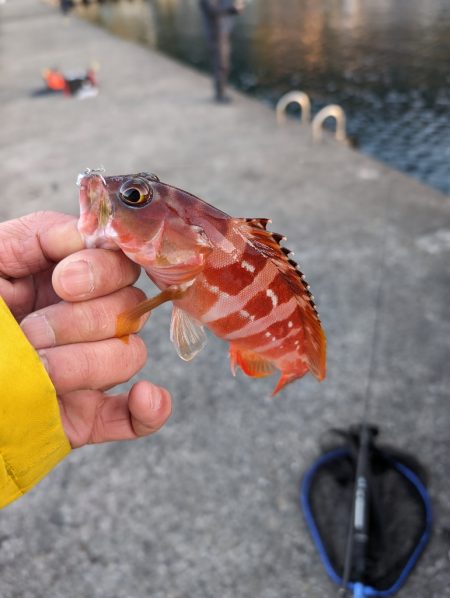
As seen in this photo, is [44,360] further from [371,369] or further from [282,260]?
[371,369]

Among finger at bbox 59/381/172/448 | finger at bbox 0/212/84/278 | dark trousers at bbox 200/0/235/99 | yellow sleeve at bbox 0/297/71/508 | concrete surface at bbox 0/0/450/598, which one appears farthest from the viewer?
dark trousers at bbox 200/0/235/99

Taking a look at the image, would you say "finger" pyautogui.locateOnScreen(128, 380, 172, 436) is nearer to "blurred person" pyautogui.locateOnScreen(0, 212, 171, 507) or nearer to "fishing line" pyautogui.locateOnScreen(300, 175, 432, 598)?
"blurred person" pyautogui.locateOnScreen(0, 212, 171, 507)

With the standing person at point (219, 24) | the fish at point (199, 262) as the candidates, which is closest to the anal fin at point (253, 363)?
the fish at point (199, 262)

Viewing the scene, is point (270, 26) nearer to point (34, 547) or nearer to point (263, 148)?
point (263, 148)

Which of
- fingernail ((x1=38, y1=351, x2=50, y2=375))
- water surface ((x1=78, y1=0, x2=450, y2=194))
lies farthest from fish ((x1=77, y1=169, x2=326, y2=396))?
water surface ((x1=78, y1=0, x2=450, y2=194))

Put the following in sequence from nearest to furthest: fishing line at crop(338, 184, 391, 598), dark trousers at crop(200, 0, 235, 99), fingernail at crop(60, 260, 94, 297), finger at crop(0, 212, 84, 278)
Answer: fingernail at crop(60, 260, 94, 297) < finger at crop(0, 212, 84, 278) < fishing line at crop(338, 184, 391, 598) < dark trousers at crop(200, 0, 235, 99)

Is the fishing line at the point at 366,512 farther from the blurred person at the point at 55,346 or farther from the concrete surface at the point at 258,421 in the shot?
the blurred person at the point at 55,346

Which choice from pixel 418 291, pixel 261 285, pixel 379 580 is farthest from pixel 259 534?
pixel 418 291
